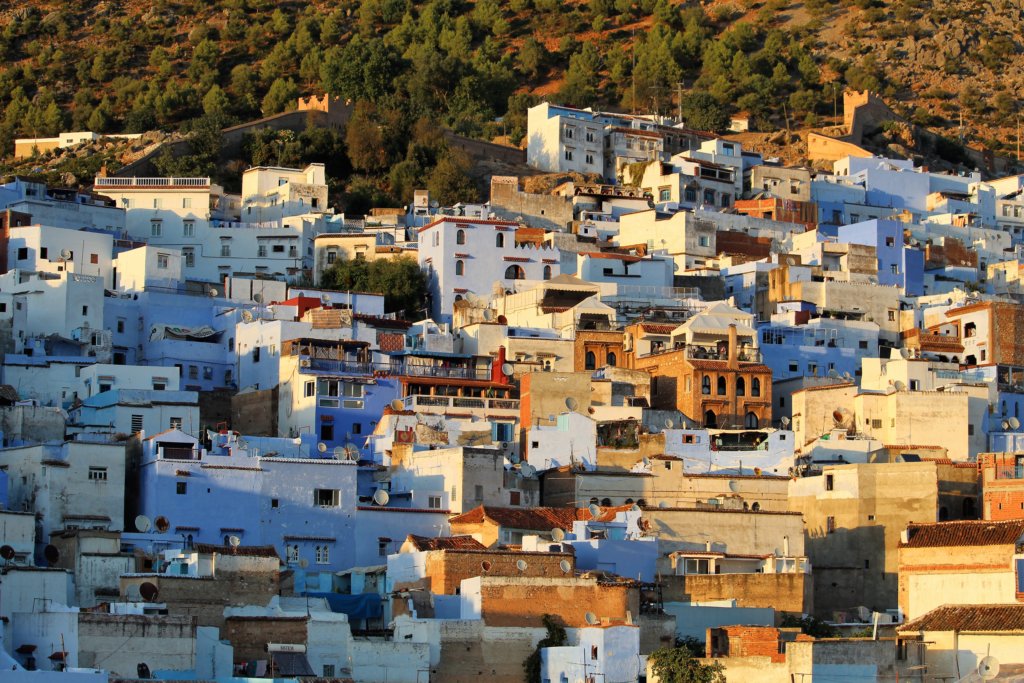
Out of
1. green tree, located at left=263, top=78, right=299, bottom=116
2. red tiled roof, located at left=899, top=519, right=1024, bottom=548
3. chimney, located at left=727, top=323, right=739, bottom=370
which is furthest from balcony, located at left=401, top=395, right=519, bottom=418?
green tree, located at left=263, top=78, right=299, bottom=116

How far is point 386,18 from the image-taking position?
297ft

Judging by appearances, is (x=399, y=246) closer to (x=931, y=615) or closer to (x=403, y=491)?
(x=403, y=491)

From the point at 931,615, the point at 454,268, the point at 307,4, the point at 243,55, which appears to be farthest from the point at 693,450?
the point at 307,4

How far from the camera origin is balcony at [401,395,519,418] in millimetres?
46812

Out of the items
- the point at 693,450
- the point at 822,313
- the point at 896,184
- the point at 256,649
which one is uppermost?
the point at 896,184

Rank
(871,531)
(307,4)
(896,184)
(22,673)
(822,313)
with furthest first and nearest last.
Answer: (307,4) < (896,184) < (822,313) < (871,531) < (22,673)

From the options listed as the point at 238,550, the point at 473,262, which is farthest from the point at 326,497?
the point at 473,262

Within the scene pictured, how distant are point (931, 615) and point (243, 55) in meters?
58.4

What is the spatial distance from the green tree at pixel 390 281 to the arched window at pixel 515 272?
2.42 metres

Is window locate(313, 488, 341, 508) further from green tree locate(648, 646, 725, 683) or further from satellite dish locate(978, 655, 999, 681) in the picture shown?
satellite dish locate(978, 655, 999, 681)

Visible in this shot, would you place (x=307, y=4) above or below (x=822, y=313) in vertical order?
above

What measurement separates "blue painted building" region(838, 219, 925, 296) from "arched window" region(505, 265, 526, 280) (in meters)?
10.8

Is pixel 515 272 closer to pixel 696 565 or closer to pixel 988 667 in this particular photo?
pixel 696 565

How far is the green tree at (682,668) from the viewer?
107 ft
